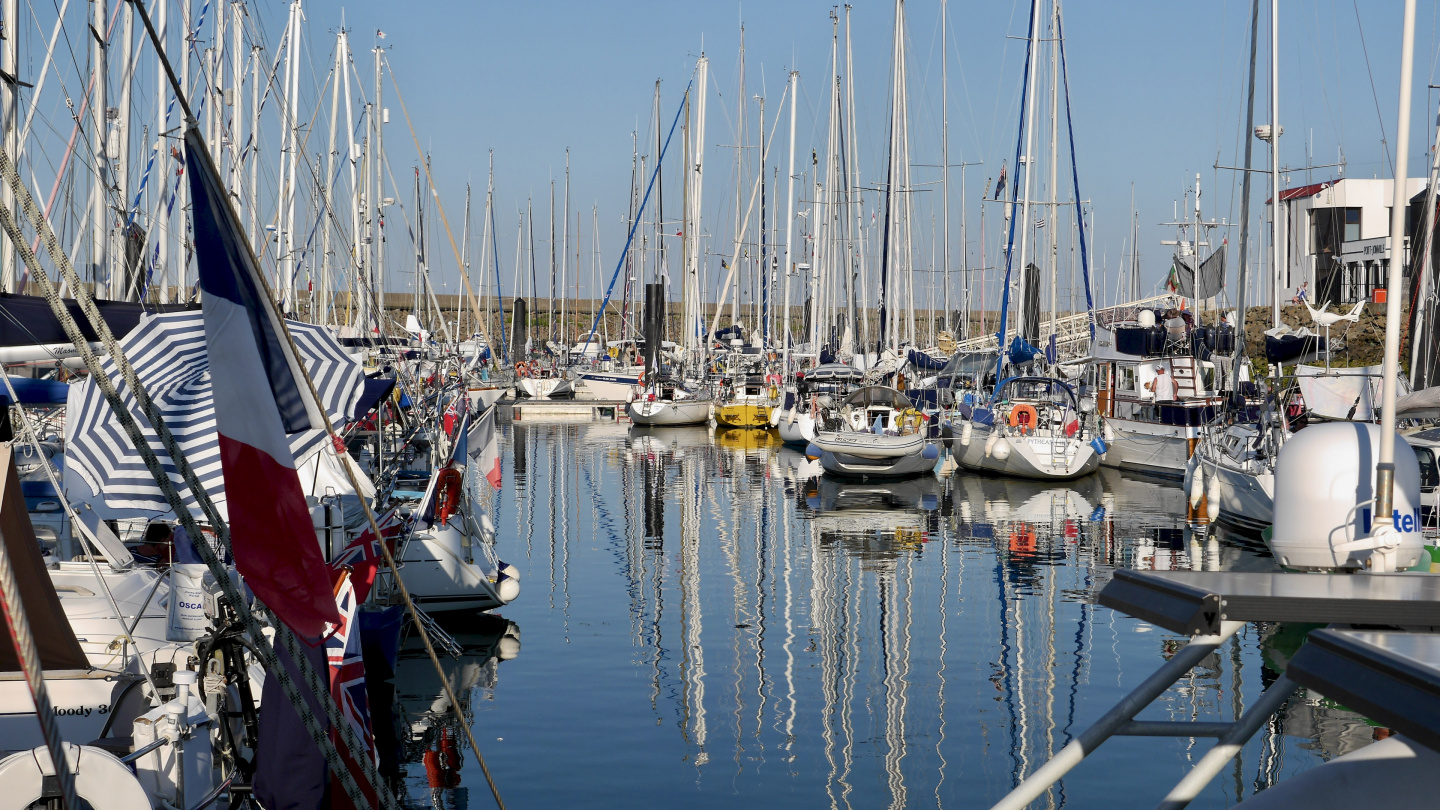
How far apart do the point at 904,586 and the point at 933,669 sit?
4.86 metres

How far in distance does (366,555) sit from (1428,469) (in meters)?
15.8

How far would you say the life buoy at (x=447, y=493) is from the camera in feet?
47.4

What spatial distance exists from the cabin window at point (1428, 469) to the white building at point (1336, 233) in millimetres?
39312

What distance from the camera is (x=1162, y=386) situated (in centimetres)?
3372

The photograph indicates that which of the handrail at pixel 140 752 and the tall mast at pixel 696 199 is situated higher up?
the tall mast at pixel 696 199

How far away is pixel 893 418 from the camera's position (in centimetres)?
3456

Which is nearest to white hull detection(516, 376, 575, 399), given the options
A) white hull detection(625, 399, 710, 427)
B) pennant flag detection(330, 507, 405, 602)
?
white hull detection(625, 399, 710, 427)

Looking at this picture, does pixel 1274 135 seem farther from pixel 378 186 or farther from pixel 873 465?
pixel 378 186

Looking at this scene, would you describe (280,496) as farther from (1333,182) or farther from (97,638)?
(1333,182)

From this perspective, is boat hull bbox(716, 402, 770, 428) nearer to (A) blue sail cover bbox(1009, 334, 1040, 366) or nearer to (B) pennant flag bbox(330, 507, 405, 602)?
(A) blue sail cover bbox(1009, 334, 1040, 366)

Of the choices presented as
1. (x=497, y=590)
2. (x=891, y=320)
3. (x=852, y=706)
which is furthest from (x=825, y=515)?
(x=891, y=320)

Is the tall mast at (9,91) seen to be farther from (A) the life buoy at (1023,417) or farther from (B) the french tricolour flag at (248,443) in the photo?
(A) the life buoy at (1023,417)

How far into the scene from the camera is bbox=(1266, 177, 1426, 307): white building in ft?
183

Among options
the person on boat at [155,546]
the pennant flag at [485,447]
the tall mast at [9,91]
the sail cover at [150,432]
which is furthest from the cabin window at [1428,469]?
the tall mast at [9,91]
